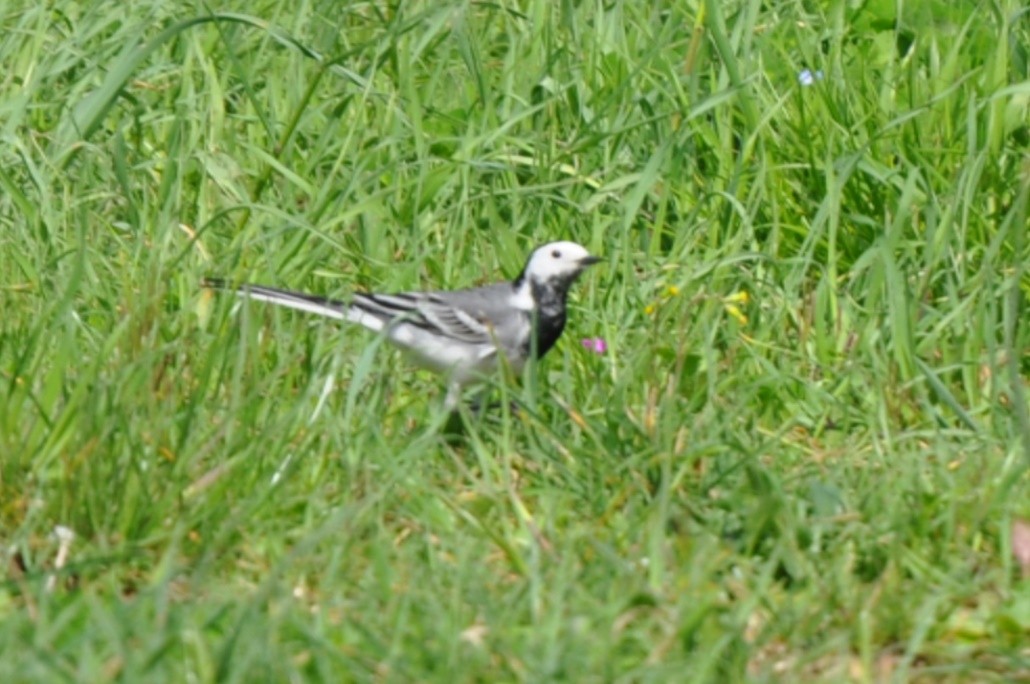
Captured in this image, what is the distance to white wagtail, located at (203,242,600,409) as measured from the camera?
5.27 meters

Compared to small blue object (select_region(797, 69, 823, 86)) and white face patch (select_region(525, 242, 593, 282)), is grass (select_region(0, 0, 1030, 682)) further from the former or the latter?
white face patch (select_region(525, 242, 593, 282))

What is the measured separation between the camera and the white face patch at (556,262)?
5.49m

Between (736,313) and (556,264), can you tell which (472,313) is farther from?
(736,313)

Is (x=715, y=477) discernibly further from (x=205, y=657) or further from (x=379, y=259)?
(x=379, y=259)

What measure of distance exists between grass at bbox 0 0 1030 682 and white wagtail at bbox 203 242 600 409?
0.08 metres

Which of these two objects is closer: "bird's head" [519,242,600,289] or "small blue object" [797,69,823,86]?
"bird's head" [519,242,600,289]

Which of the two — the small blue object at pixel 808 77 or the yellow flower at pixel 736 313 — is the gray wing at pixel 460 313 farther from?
the small blue object at pixel 808 77

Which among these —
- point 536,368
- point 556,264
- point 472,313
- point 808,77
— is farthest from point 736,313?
point 808,77

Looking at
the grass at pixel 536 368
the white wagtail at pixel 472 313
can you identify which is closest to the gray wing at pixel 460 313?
the white wagtail at pixel 472 313

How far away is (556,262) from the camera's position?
18.0ft

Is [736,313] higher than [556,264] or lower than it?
lower

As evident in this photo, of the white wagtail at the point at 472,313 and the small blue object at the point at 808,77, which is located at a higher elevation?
the small blue object at the point at 808,77

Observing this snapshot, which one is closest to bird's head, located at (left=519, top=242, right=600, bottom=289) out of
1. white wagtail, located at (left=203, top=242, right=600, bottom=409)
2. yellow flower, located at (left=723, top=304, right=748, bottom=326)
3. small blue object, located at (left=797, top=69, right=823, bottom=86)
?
white wagtail, located at (left=203, top=242, right=600, bottom=409)

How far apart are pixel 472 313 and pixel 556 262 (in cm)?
25
